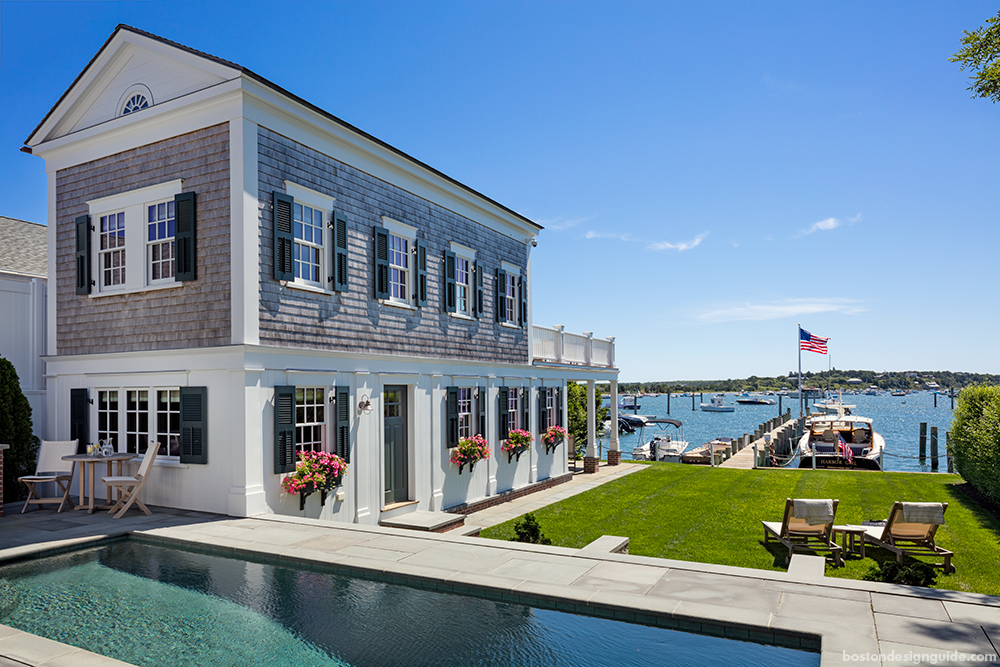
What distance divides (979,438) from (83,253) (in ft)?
63.4

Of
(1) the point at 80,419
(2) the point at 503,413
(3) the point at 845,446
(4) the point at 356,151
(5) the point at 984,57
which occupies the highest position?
(4) the point at 356,151

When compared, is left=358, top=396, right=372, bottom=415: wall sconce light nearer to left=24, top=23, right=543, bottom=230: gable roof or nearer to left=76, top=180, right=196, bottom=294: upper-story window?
left=76, top=180, right=196, bottom=294: upper-story window

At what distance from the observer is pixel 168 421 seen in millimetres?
11031

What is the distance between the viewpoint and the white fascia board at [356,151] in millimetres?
10719

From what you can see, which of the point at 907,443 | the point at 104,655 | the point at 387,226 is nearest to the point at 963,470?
the point at 387,226

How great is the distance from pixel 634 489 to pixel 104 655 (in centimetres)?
1514

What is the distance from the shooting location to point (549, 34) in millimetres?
15047

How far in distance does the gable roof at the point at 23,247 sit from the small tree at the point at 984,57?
672 inches

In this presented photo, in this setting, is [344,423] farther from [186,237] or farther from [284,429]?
[186,237]

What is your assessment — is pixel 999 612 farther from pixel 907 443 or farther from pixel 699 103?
pixel 907 443

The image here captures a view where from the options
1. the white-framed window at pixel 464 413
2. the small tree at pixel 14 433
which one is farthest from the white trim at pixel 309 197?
the small tree at pixel 14 433

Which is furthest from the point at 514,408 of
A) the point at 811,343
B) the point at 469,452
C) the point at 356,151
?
the point at 811,343

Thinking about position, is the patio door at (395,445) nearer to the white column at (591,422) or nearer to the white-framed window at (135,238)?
the white-framed window at (135,238)

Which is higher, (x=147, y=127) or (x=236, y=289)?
(x=147, y=127)
